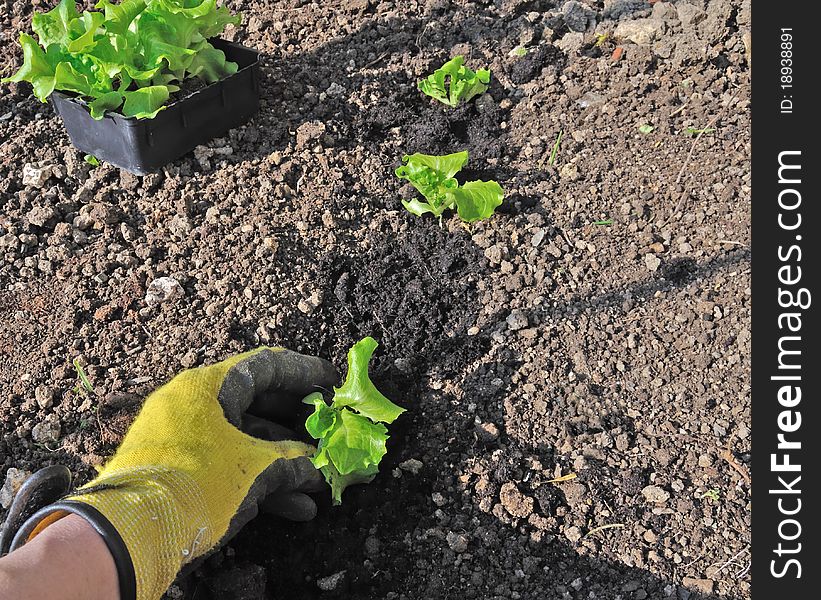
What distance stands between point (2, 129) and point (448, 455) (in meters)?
2.49

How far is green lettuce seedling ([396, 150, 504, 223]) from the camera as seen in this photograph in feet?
9.72

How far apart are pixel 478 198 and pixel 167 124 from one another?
1300 millimetres

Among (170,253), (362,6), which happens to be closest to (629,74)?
(362,6)

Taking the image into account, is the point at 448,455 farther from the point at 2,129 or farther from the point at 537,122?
the point at 2,129

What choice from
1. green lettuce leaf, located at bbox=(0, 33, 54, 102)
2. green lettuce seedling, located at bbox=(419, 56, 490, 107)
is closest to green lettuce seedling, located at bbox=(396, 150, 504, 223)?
green lettuce seedling, located at bbox=(419, 56, 490, 107)

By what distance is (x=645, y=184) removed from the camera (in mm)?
3176

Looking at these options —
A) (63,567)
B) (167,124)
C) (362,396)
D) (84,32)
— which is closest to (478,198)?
(362,396)

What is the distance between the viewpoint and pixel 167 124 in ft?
10.2

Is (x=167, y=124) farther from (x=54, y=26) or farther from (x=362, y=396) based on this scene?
(x=362, y=396)

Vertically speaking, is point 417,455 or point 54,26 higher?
point 54,26

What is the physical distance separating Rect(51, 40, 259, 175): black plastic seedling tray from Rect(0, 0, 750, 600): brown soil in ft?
0.28

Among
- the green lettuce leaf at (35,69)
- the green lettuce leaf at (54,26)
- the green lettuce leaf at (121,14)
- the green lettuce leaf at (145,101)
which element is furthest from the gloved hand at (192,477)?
the green lettuce leaf at (54,26)

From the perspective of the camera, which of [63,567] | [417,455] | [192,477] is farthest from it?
[417,455]

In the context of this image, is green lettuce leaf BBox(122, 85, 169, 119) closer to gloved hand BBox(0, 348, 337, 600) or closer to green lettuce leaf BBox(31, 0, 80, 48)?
green lettuce leaf BBox(31, 0, 80, 48)
